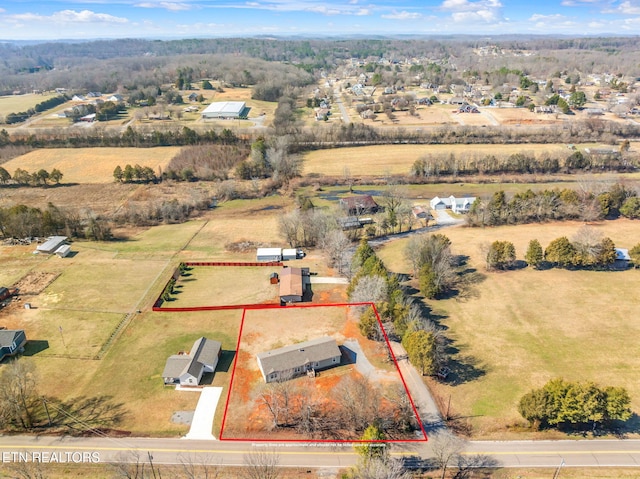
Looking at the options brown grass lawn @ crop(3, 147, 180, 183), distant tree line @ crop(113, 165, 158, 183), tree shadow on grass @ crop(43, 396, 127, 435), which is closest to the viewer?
tree shadow on grass @ crop(43, 396, 127, 435)

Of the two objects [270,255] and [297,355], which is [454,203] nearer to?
[270,255]

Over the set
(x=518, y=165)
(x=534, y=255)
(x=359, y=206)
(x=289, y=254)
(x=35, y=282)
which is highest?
(x=518, y=165)

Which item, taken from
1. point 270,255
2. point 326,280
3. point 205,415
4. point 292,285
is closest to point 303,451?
point 205,415

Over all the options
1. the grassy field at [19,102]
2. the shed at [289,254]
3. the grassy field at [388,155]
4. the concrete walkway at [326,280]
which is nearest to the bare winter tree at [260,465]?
the concrete walkway at [326,280]

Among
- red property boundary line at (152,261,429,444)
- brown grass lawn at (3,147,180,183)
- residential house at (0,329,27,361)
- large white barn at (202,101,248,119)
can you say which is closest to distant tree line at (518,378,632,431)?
red property boundary line at (152,261,429,444)

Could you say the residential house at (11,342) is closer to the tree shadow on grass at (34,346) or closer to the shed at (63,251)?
the tree shadow on grass at (34,346)

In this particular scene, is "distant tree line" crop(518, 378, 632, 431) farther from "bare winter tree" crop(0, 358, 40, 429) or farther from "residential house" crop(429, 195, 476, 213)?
"residential house" crop(429, 195, 476, 213)
